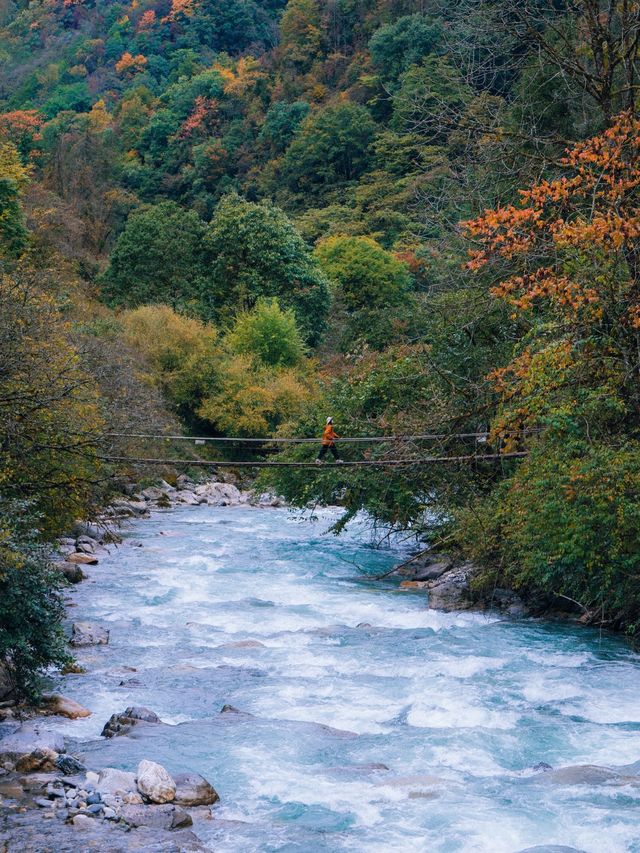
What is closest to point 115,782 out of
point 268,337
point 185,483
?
point 185,483

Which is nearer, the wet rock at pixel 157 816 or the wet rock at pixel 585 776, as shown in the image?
the wet rock at pixel 157 816

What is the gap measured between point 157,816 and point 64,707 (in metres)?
2.72

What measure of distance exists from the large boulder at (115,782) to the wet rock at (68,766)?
20 cm

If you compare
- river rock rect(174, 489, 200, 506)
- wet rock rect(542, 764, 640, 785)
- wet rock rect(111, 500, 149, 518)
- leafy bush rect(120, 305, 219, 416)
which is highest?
leafy bush rect(120, 305, 219, 416)

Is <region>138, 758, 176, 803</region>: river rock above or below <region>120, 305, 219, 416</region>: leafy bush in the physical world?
below

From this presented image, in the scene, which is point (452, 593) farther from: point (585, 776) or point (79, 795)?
point (79, 795)

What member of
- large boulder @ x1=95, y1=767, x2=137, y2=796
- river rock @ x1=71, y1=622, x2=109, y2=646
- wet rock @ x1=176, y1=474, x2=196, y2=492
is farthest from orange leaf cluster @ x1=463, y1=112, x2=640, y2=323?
wet rock @ x1=176, y1=474, x2=196, y2=492

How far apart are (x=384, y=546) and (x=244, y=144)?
162ft

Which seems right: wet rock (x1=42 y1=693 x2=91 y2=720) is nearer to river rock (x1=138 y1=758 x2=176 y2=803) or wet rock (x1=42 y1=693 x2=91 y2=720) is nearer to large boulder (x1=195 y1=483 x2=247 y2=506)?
river rock (x1=138 y1=758 x2=176 y2=803)

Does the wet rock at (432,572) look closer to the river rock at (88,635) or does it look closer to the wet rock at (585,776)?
the river rock at (88,635)

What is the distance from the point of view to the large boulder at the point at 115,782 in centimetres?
780

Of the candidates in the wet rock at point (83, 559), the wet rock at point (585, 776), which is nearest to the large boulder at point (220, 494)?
the wet rock at point (83, 559)

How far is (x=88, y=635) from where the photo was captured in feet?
41.3

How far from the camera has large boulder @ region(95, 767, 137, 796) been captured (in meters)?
7.80
